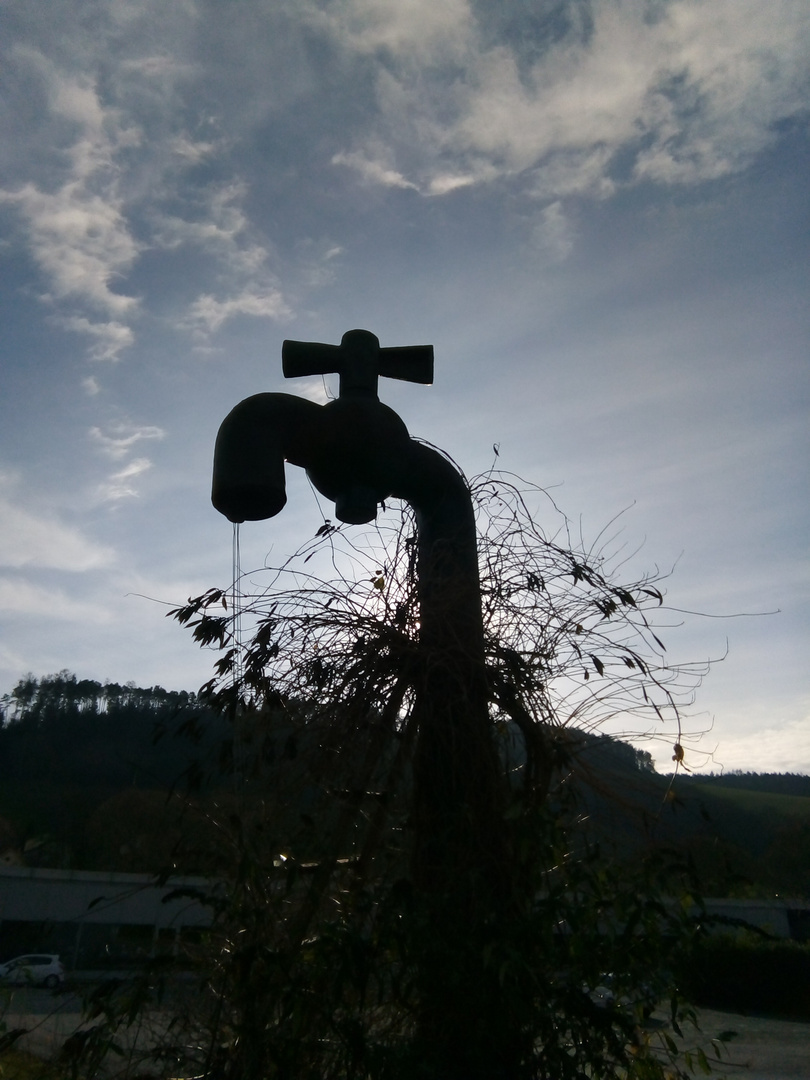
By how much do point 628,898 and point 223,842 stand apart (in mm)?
1253

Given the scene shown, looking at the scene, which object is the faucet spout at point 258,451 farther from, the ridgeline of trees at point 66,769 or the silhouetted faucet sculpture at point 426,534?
the ridgeline of trees at point 66,769

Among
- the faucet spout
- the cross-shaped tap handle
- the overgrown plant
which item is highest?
the cross-shaped tap handle

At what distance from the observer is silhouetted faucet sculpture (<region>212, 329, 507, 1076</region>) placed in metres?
2.37

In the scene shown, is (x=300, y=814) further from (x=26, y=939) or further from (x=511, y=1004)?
(x=26, y=939)

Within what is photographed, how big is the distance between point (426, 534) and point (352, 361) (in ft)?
2.37

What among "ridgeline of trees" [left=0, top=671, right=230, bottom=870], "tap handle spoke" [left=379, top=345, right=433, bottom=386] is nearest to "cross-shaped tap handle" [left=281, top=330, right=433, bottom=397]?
"tap handle spoke" [left=379, top=345, right=433, bottom=386]

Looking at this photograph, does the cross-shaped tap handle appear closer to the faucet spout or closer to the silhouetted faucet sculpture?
A: the silhouetted faucet sculpture

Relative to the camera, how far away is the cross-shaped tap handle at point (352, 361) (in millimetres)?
3070

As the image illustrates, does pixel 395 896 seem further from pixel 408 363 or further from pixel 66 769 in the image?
pixel 66 769

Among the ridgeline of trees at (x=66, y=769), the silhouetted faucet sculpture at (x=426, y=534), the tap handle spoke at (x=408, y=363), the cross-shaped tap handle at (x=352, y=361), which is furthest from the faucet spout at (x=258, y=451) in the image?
the ridgeline of trees at (x=66, y=769)

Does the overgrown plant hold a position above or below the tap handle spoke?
below

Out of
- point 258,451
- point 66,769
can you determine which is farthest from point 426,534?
point 66,769

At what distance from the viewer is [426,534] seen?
2.97m

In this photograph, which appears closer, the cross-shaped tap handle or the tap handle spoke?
the cross-shaped tap handle
